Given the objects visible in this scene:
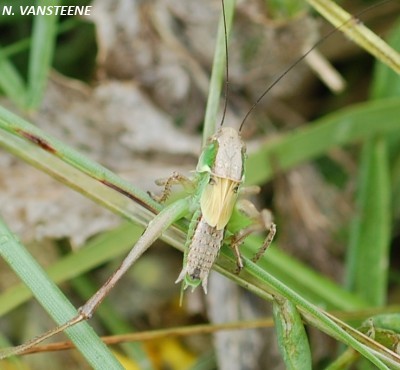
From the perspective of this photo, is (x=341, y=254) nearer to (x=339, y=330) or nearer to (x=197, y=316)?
(x=197, y=316)

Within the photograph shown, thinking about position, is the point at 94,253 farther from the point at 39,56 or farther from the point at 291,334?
the point at 291,334

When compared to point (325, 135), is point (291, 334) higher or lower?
lower

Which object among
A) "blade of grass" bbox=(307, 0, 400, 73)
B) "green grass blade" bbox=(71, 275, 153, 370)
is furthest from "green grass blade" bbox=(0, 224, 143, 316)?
"blade of grass" bbox=(307, 0, 400, 73)

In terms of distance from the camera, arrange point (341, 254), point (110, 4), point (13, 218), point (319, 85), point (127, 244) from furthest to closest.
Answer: point (319, 85), point (341, 254), point (110, 4), point (13, 218), point (127, 244)

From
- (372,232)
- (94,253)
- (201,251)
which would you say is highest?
(372,232)

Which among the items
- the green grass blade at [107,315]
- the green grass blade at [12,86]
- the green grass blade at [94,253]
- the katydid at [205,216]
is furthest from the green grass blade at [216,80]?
the green grass blade at [107,315]

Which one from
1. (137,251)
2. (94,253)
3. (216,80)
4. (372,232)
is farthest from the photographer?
(372,232)

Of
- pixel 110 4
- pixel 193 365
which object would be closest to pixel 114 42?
pixel 110 4

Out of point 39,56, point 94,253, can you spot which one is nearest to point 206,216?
point 94,253
